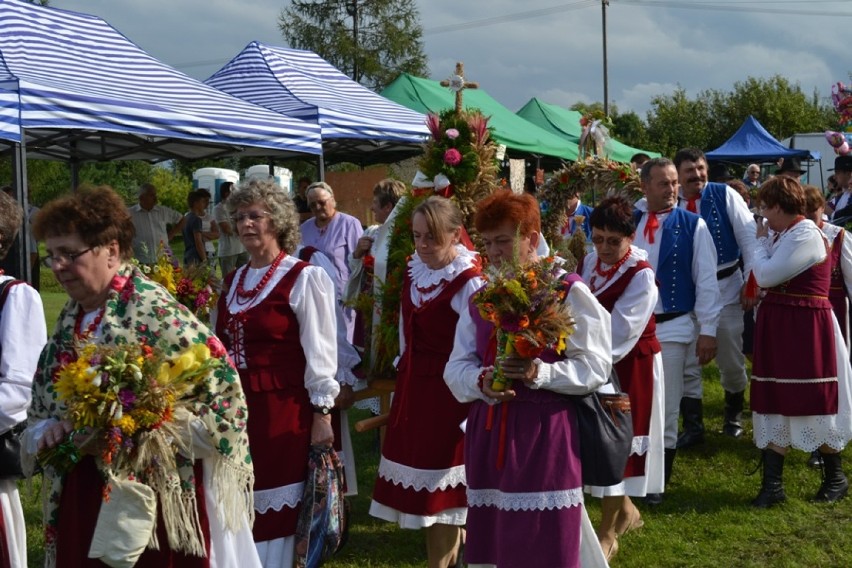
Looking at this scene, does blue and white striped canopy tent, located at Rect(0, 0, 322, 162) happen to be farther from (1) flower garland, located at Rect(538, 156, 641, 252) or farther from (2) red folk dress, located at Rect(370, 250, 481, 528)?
(2) red folk dress, located at Rect(370, 250, 481, 528)

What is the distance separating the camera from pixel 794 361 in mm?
6062

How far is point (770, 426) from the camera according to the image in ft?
20.1

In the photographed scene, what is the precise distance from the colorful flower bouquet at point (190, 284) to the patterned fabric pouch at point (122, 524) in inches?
78.2

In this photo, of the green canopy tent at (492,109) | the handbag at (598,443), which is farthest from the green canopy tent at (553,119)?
the handbag at (598,443)

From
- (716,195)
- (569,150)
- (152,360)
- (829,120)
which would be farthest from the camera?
(829,120)

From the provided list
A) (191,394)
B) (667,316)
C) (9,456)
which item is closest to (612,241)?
(667,316)

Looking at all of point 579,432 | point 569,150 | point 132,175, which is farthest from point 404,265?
point 132,175

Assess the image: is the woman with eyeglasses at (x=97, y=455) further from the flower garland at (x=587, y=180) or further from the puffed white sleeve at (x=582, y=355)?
the flower garland at (x=587, y=180)

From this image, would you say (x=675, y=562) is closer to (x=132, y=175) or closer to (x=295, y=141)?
(x=295, y=141)

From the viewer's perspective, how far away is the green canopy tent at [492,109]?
16.5 metres

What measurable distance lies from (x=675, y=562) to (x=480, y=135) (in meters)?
2.59

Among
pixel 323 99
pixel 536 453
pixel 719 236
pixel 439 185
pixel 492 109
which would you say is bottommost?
pixel 536 453

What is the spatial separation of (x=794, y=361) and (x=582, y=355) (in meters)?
2.89

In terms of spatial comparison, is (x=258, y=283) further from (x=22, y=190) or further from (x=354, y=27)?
(x=354, y=27)
